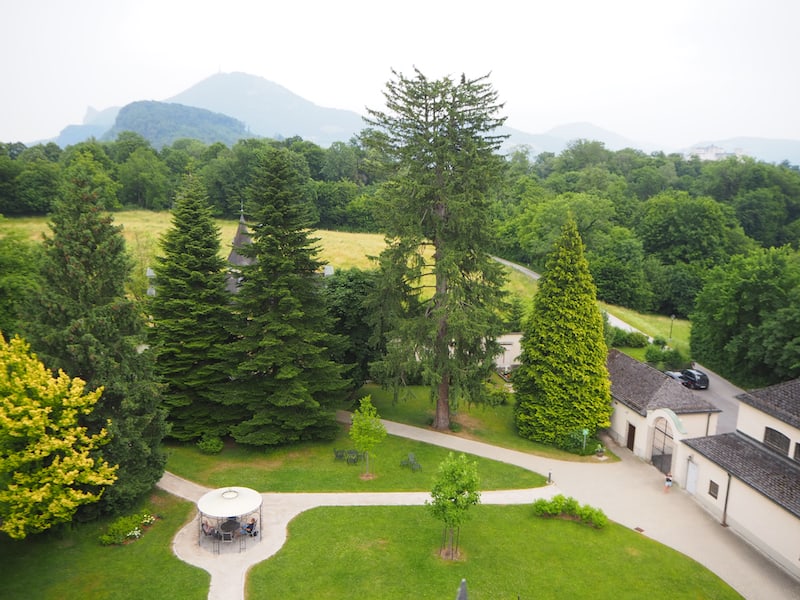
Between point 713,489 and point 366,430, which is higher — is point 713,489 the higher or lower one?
the lower one

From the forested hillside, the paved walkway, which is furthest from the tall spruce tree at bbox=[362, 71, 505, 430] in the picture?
the forested hillside

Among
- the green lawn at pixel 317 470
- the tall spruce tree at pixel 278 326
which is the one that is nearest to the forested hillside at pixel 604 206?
the green lawn at pixel 317 470

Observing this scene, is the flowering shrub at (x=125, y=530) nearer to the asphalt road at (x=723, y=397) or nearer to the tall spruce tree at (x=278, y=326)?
the tall spruce tree at (x=278, y=326)

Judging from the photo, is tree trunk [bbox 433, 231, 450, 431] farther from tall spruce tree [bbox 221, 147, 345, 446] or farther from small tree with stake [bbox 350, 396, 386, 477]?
tall spruce tree [bbox 221, 147, 345, 446]

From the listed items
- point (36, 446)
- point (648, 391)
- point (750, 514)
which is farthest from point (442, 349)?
point (36, 446)

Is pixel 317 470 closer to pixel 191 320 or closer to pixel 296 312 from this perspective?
pixel 296 312
